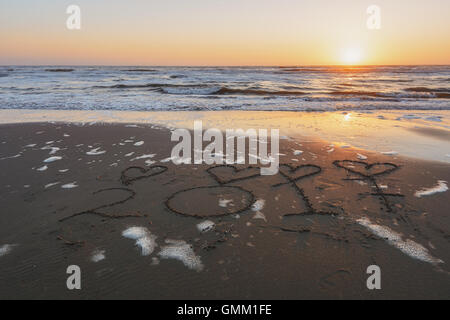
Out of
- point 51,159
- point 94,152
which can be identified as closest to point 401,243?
point 94,152

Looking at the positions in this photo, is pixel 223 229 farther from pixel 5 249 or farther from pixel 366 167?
pixel 366 167

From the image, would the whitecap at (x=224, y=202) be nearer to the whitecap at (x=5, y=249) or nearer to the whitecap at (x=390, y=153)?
the whitecap at (x=5, y=249)

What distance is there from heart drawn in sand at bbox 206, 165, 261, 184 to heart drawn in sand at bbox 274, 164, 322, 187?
1.40 ft

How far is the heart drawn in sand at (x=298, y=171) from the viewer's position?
4252 mm

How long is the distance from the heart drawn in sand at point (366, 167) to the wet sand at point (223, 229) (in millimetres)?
16

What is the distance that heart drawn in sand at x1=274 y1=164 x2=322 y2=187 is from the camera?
4252mm

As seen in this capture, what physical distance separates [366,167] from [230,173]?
2172 mm

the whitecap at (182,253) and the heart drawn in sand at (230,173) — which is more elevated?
the heart drawn in sand at (230,173)

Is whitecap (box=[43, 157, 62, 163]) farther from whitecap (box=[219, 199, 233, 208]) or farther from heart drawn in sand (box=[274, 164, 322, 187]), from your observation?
heart drawn in sand (box=[274, 164, 322, 187])

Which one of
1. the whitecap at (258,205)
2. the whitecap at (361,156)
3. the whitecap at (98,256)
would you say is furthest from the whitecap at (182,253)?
the whitecap at (361,156)

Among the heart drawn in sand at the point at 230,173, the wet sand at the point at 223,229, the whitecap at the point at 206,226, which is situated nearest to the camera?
the wet sand at the point at 223,229

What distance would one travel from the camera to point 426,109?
11820 millimetres
